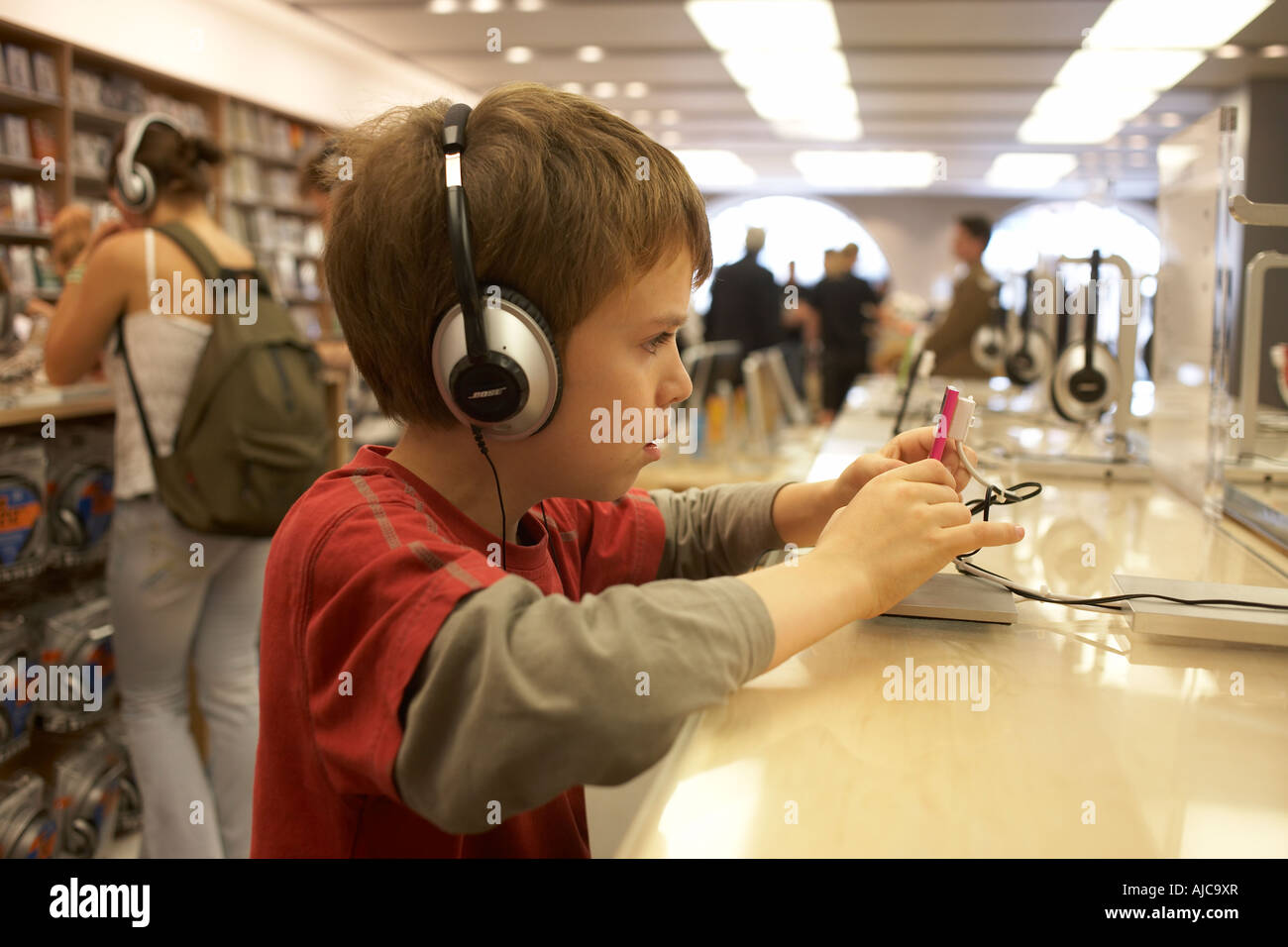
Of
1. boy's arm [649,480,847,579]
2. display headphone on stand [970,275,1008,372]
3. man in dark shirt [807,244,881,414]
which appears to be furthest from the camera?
man in dark shirt [807,244,881,414]

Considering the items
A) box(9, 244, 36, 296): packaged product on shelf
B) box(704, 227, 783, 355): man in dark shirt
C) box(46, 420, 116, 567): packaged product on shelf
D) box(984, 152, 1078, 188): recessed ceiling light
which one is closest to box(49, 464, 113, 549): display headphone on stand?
box(46, 420, 116, 567): packaged product on shelf

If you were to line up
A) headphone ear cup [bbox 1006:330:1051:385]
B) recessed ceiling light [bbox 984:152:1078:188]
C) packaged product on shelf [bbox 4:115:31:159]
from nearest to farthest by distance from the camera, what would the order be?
headphone ear cup [bbox 1006:330:1051:385]
packaged product on shelf [bbox 4:115:31:159]
recessed ceiling light [bbox 984:152:1078:188]

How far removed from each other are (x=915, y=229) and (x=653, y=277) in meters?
17.1

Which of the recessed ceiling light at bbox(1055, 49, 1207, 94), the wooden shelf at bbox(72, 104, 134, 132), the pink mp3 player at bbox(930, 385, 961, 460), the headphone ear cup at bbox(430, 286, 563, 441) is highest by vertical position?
the recessed ceiling light at bbox(1055, 49, 1207, 94)

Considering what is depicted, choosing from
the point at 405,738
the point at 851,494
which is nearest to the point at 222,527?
the point at 851,494

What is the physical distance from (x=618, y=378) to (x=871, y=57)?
7.26 metres

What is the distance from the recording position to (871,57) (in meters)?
7.11

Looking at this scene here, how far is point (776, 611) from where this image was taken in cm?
64

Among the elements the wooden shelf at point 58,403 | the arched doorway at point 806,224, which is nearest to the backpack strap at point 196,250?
the wooden shelf at point 58,403

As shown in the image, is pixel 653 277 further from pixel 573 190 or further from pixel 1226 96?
pixel 1226 96

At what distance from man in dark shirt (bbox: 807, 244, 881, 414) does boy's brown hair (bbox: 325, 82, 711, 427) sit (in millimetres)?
6297

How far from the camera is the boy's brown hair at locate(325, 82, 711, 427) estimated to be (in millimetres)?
696

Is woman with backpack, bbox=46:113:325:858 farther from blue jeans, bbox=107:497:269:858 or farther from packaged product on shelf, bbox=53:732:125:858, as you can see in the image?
packaged product on shelf, bbox=53:732:125:858

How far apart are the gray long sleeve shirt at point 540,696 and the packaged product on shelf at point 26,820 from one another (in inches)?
71.8
